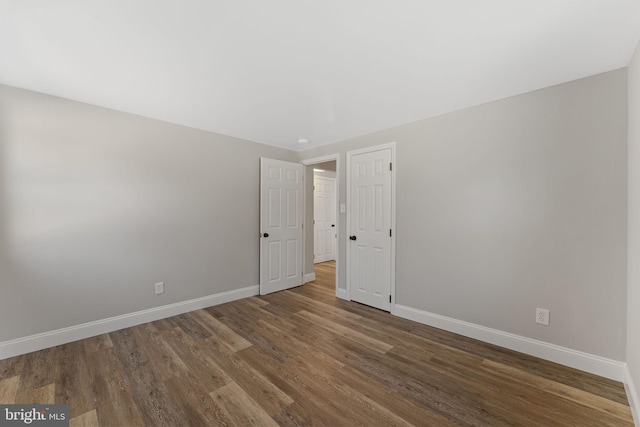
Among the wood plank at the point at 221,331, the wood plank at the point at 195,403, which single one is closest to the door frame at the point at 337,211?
the wood plank at the point at 221,331

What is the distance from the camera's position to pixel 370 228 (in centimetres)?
342

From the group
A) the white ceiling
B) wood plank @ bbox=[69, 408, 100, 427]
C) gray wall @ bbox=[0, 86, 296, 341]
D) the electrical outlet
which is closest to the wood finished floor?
wood plank @ bbox=[69, 408, 100, 427]

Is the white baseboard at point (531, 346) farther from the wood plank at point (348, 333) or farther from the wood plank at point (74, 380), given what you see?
the wood plank at point (74, 380)

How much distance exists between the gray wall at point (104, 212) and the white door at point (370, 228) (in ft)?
5.70

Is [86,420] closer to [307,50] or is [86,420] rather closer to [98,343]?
[98,343]

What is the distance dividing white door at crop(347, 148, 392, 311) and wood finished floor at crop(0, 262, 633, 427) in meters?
0.71

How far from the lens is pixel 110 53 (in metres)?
1.74

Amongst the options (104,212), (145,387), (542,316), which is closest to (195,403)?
(145,387)

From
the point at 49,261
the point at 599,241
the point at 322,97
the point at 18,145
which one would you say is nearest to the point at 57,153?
the point at 18,145

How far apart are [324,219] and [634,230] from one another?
5388mm

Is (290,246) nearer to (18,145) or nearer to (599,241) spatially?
(18,145)

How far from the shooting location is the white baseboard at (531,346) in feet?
6.25

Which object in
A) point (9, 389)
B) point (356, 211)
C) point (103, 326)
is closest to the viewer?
point (9, 389)

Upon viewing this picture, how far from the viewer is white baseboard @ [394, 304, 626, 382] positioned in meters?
1.91
